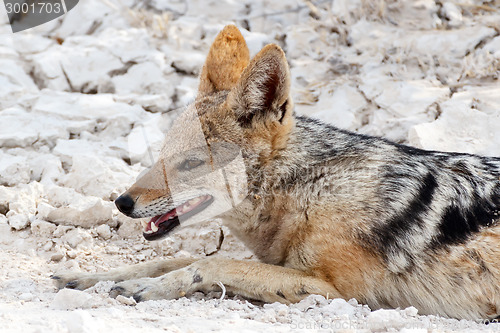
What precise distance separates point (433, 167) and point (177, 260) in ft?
6.05

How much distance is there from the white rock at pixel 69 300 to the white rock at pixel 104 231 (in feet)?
5.10

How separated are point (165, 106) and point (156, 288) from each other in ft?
10.6

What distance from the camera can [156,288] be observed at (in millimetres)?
3635

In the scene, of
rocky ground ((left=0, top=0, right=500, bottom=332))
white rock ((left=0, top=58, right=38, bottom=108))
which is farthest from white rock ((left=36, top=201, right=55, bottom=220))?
white rock ((left=0, top=58, right=38, bottom=108))

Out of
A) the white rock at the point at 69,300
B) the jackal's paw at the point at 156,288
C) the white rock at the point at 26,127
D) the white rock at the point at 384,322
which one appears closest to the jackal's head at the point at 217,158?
the jackal's paw at the point at 156,288

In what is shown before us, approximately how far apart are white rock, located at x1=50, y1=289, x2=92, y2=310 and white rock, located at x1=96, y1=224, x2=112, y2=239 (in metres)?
1.55

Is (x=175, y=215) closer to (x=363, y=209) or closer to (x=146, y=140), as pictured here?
(x=363, y=209)

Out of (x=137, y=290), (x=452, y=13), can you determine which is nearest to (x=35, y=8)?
(x=452, y=13)

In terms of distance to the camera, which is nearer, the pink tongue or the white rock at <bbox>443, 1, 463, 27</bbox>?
the pink tongue

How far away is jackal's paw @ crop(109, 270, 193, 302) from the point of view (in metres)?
3.59

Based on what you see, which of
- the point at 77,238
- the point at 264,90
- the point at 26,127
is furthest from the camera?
the point at 26,127

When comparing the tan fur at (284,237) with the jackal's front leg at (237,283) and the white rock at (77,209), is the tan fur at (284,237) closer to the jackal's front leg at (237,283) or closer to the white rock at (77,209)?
the jackal's front leg at (237,283)

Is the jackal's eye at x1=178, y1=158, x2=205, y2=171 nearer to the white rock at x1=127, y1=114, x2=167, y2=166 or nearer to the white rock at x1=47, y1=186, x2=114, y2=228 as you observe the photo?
the white rock at x1=47, y1=186, x2=114, y2=228

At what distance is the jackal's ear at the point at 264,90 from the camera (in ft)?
12.3
